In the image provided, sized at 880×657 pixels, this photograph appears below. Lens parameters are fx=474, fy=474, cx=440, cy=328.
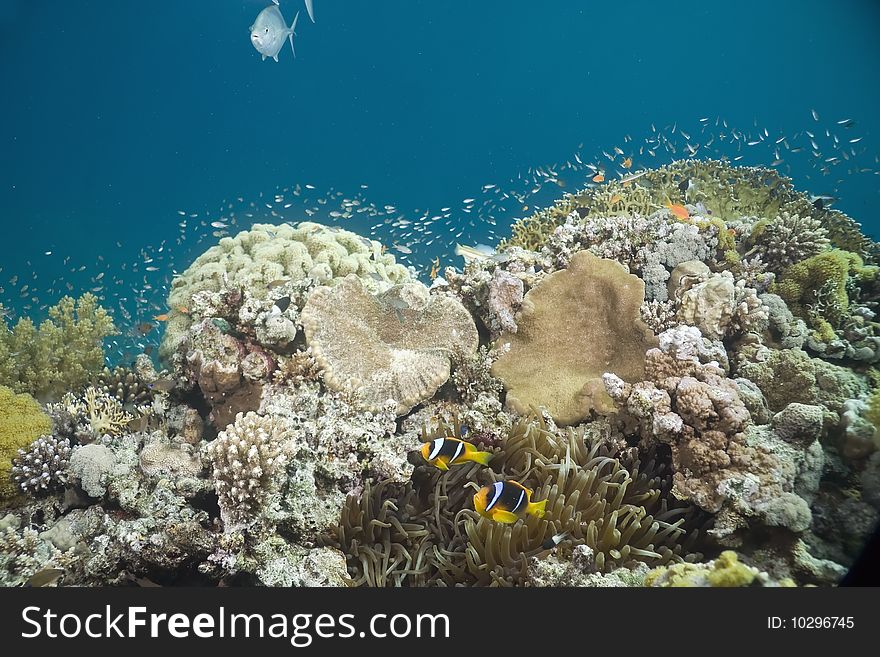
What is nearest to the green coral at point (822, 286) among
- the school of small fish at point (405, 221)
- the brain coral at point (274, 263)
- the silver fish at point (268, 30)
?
the school of small fish at point (405, 221)

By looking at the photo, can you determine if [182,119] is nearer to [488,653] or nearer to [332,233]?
[332,233]

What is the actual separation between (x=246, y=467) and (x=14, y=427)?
9.28 feet

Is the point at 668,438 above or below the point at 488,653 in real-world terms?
above

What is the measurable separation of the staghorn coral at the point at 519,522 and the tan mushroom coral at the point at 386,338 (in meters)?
1.20

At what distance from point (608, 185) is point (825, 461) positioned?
25.6 ft

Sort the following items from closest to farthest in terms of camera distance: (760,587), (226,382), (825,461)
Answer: (760,587)
(825,461)
(226,382)

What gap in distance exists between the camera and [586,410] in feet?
15.0

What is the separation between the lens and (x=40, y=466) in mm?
4406

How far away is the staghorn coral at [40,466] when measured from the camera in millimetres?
4336

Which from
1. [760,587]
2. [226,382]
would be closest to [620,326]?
[760,587]

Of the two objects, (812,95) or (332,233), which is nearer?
(332,233)

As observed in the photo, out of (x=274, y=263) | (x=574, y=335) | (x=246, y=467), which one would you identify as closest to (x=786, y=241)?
(x=574, y=335)

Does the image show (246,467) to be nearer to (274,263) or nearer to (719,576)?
(719,576)

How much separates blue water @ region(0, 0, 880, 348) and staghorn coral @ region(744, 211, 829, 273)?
150 feet
